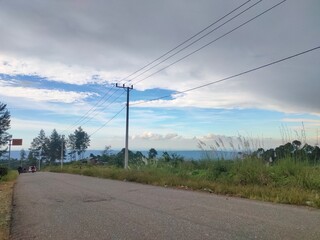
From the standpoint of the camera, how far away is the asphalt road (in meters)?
6.25

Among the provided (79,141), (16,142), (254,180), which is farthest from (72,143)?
(254,180)

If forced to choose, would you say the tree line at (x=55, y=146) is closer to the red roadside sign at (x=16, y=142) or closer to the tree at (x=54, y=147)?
the tree at (x=54, y=147)

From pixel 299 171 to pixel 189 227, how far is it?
6192 millimetres

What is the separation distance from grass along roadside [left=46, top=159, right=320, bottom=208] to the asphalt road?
0.89m

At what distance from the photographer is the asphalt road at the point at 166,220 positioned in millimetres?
6250

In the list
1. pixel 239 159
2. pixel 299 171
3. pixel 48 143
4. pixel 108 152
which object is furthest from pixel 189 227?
pixel 48 143

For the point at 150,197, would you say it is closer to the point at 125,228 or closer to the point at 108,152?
the point at 125,228

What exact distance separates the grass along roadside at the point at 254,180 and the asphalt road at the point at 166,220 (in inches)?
35.1

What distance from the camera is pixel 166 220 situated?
743 centimetres

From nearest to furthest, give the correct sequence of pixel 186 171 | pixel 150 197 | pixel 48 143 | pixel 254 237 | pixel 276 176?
1. pixel 254 237
2. pixel 150 197
3. pixel 276 176
4. pixel 186 171
5. pixel 48 143

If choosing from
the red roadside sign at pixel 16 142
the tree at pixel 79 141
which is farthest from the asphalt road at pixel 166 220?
the tree at pixel 79 141

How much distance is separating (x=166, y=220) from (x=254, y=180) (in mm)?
6139

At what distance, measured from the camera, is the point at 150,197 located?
11.2 meters

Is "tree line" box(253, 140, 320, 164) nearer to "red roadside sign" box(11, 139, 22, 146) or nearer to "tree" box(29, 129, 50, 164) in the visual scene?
"red roadside sign" box(11, 139, 22, 146)
